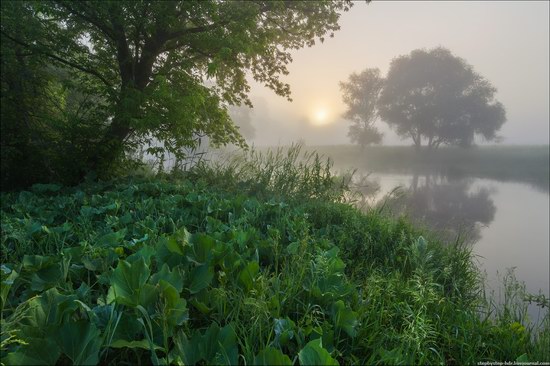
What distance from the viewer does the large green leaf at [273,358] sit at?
1.06m

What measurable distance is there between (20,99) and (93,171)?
2.18 m

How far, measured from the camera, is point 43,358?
108 centimetres

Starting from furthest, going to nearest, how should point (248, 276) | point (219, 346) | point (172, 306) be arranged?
point (248, 276) < point (172, 306) < point (219, 346)

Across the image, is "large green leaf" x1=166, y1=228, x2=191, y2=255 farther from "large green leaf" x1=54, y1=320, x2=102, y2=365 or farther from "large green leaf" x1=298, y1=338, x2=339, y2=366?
"large green leaf" x1=298, y1=338, x2=339, y2=366

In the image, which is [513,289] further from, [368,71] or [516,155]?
[368,71]

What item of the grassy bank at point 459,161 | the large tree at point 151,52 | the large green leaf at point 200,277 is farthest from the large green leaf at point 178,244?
the grassy bank at point 459,161

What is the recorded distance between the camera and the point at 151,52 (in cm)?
703

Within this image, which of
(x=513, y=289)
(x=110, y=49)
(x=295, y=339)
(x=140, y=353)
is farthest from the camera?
(x=110, y=49)

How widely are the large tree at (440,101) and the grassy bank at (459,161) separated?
2.14 metres

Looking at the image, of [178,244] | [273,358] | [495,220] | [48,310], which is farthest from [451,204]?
[48,310]

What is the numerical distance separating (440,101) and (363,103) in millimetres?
9911

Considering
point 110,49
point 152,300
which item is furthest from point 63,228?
point 110,49

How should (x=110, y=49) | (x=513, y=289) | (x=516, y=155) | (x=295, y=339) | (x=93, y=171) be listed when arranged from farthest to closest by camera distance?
(x=516, y=155)
(x=110, y=49)
(x=93, y=171)
(x=513, y=289)
(x=295, y=339)

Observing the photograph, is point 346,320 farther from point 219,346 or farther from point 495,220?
point 495,220
